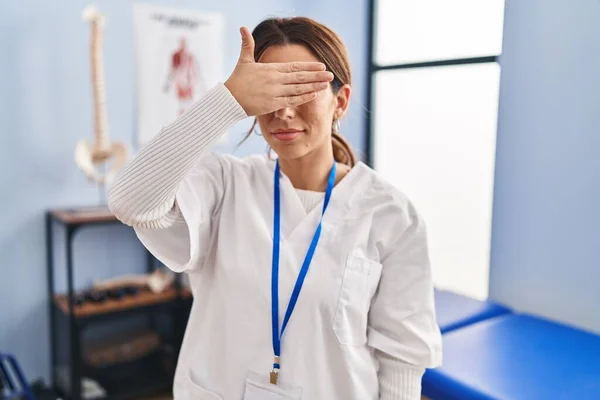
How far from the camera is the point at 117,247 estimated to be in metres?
2.71

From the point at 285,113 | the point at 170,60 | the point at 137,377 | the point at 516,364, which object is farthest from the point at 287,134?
the point at 137,377

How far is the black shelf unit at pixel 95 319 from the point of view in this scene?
7.57 ft

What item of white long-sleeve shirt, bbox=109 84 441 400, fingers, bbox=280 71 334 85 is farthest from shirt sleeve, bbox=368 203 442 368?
fingers, bbox=280 71 334 85

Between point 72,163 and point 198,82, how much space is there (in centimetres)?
81

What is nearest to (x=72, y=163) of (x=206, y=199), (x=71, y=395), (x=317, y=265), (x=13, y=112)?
A: (x=13, y=112)

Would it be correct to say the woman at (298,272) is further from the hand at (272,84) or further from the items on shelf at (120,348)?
the items on shelf at (120,348)

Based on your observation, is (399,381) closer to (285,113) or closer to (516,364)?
(285,113)

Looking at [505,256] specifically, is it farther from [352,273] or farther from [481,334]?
[352,273]

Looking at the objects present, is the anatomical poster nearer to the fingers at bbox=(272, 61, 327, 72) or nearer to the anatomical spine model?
the anatomical spine model

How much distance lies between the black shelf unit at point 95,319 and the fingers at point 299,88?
1.69 meters

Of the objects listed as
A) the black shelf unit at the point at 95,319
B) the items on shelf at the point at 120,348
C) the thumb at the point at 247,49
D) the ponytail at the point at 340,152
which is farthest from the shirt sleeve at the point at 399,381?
the items on shelf at the point at 120,348

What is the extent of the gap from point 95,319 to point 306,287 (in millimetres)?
1675

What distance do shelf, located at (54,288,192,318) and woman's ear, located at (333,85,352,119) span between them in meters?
1.70

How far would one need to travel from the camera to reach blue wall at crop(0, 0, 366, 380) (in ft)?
7.75
